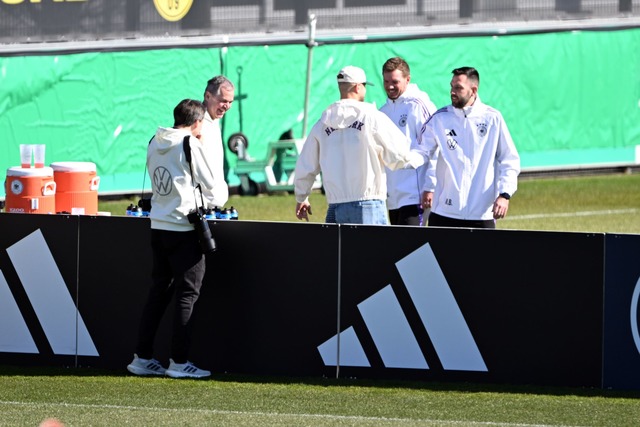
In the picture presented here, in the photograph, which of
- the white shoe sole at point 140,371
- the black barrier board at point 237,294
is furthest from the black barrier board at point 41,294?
the white shoe sole at point 140,371

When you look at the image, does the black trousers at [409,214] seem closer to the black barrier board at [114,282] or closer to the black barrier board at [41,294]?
the black barrier board at [114,282]

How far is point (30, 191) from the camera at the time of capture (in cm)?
1131

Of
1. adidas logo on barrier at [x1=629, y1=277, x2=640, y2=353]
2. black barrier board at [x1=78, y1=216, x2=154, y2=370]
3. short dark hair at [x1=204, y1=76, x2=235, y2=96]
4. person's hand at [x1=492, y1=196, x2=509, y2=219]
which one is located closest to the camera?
adidas logo on barrier at [x1=629, y1=277, x2=640, y2=353]

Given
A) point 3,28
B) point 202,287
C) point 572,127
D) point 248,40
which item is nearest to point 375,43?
point 248,40

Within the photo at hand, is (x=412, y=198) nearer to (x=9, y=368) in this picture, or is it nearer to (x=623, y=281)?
(x=623, y=281)

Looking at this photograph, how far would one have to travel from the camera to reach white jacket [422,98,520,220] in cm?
1088


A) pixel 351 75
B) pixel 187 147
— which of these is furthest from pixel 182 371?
pixel 351 75

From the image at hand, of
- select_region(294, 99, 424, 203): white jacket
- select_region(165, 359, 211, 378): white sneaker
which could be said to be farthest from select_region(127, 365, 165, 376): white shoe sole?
select_region(294, 99, 424, 203): white jacket

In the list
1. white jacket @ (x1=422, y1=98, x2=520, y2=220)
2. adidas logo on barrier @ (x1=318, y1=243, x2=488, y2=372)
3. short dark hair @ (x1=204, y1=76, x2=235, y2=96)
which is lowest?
adidas logo on barrier @ (x1=318, y1=243, x2=488, y2=372)

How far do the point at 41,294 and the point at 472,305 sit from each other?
10.2 ft

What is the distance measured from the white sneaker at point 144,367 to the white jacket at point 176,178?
3.06 ft

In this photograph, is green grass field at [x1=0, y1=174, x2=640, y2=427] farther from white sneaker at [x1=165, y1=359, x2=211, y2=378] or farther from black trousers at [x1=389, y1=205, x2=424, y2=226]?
black trousers at [x1=389, y1=205, x2=424, y2=226]

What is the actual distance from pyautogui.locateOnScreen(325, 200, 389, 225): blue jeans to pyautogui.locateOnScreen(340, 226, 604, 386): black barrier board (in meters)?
0.56

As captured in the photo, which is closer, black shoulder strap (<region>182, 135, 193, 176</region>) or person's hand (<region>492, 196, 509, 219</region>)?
black shoulder strap (<region>182, 135, 193, 176</region>)
